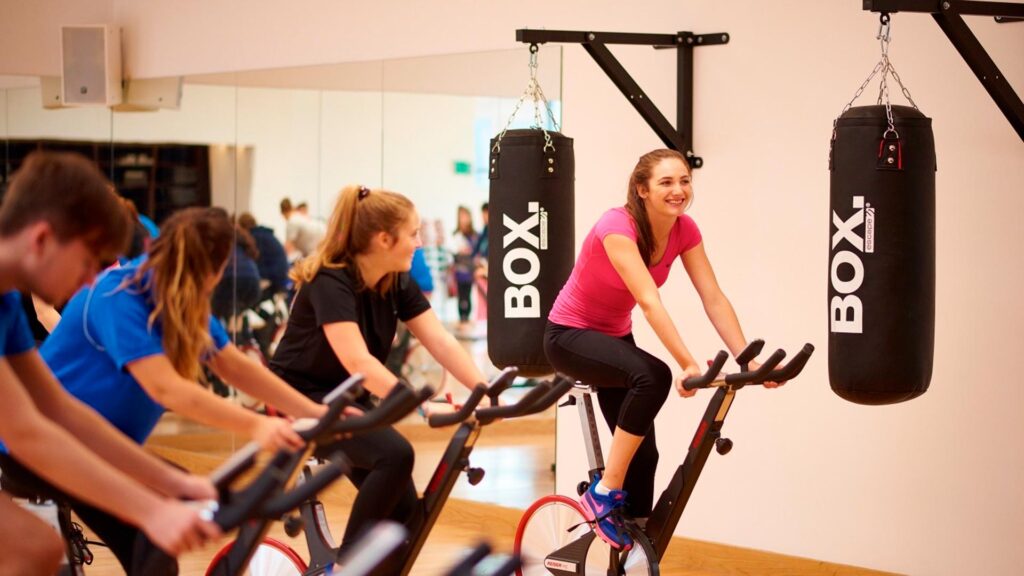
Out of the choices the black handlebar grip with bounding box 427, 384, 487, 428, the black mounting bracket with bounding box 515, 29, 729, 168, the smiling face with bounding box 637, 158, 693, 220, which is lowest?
the black handlebar grip with bounding box 427, 384, 487, 428

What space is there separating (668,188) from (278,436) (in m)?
1.91

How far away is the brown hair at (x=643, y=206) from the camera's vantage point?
12.9ft

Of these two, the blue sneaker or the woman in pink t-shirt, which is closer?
the woman in pink t-shirt

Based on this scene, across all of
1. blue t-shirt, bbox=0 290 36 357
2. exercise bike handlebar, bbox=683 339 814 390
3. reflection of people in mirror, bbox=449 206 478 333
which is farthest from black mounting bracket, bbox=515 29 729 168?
blue t-shirt, bbox=0 290 36 357

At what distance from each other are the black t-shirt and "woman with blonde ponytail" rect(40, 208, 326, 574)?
0.65m

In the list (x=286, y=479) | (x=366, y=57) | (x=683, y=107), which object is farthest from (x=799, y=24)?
(x=286, y=479)

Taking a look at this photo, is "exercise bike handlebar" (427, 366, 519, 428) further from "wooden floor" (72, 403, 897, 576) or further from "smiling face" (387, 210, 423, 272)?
"wooden floor" (72, 403, 897, 576)

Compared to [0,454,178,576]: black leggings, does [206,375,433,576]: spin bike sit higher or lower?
higher

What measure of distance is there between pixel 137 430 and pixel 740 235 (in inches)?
112

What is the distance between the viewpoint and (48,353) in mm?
2516

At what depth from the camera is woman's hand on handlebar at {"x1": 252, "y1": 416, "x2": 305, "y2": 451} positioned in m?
2.28

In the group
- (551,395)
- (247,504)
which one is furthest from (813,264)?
(247,504)

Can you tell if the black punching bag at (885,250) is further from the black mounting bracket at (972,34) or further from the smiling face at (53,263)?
the smiling face at (53,263)

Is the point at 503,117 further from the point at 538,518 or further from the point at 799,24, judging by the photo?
the point at 538,518
